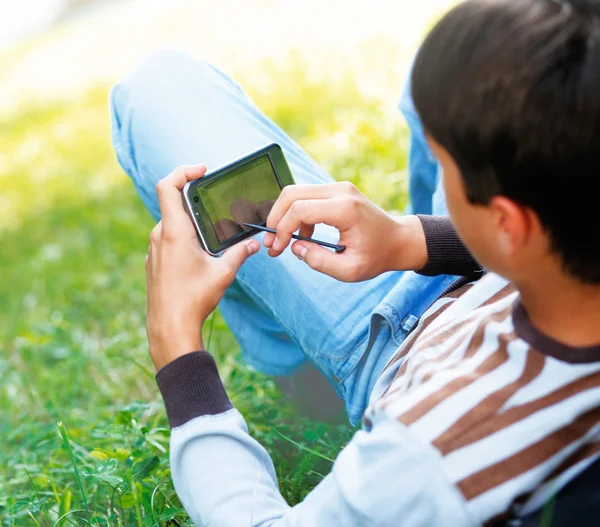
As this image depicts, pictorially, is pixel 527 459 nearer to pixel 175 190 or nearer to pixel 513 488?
pixel 513 488

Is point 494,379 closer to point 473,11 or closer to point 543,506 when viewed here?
point 543,506

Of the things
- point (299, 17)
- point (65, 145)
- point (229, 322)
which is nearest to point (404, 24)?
point (299, 17)

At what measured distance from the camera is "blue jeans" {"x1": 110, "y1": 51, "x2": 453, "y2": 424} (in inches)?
54.6

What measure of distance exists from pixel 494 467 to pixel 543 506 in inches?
3.4

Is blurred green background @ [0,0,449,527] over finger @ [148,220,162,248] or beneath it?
beneath

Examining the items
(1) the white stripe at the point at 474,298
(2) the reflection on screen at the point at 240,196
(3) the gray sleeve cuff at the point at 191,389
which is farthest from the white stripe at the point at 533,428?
(2) the reflection on screen at the point at 240,196

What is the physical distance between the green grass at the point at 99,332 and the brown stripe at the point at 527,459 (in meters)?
0.64

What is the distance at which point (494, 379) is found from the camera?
2.98 ft

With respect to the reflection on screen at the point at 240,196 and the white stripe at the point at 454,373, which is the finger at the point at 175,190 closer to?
the reflection on screen at the point at 240,196

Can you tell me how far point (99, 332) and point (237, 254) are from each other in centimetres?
146

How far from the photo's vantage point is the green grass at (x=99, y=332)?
1558 mm

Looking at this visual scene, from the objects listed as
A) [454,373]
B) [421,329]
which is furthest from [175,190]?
[454,373]

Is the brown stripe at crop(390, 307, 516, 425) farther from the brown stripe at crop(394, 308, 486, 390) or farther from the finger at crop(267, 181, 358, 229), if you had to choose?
the finger at crop(267, 181, 358, 229)

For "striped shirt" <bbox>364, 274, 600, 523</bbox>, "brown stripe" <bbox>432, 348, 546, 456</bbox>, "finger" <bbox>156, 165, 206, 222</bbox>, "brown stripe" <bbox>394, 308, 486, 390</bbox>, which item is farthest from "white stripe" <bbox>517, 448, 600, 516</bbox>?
"finger" <bbox>156, 165, 206, 222</bbox>
